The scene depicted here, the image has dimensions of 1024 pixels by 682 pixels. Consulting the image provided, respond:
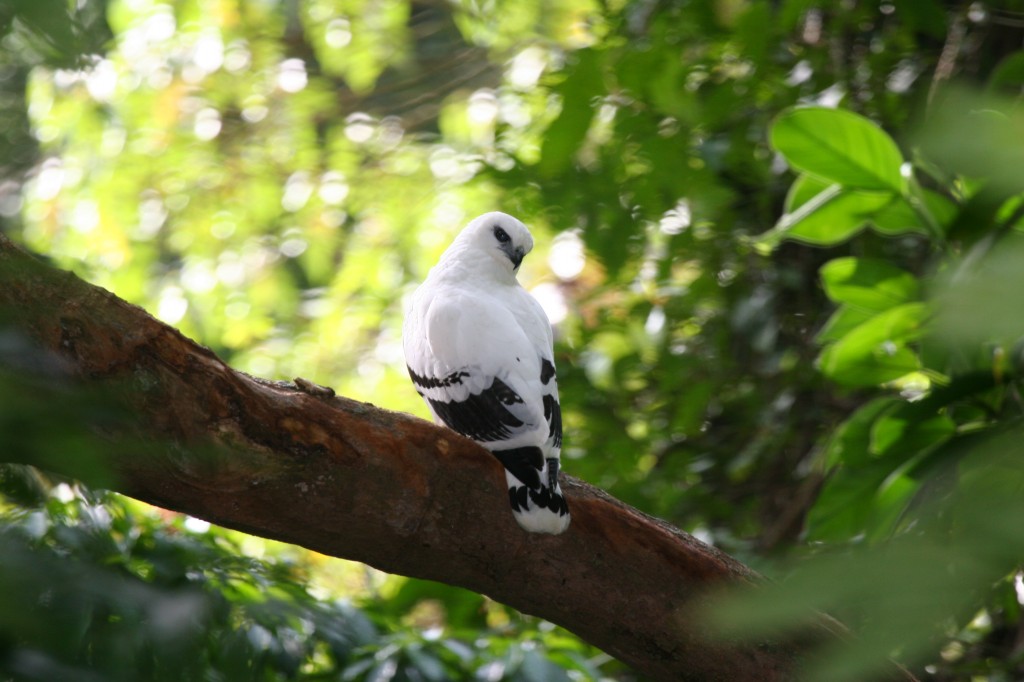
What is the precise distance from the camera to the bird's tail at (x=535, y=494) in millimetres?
1788

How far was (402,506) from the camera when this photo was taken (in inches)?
68.9

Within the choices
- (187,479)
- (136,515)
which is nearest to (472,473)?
(187,479)

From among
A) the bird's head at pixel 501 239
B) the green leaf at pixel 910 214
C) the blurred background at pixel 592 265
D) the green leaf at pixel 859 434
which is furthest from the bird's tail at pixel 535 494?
the green leaf at pixel 910 214

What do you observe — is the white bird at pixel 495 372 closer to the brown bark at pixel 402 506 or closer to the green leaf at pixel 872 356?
the brown bark at pixel 402 506

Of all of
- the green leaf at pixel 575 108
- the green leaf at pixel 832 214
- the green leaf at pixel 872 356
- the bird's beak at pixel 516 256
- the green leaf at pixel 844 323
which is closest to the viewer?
the green leaf at pixel 872 356

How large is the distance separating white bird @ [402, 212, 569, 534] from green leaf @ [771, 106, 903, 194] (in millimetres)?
686

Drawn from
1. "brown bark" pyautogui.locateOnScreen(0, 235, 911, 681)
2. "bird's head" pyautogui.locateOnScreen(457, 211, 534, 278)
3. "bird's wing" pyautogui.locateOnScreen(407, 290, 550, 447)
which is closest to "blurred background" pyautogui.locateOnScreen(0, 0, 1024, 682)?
"brown bark" pyautogui.locateOnScreen(0, 235, 911, 681)

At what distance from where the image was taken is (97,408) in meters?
0.51

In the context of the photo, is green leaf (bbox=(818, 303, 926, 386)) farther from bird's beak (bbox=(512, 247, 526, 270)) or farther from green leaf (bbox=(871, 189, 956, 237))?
bird's beak (bbox=(512, 247, 526, 270))

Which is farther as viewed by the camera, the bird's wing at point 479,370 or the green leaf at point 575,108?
the green leaf at point 575,108

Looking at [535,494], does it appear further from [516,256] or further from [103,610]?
[103,610]

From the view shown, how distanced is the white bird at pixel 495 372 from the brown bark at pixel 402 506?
6 centimetres

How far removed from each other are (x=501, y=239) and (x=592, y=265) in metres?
1.89

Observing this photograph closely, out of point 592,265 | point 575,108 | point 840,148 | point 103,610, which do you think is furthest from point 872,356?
point 592,265
